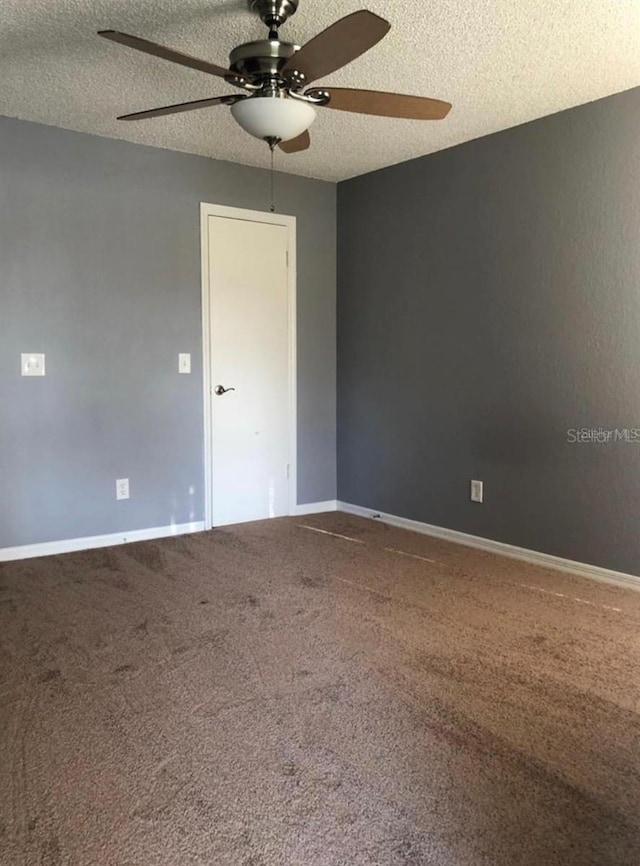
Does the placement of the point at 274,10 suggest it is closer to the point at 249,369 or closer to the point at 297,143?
the point at 297,143

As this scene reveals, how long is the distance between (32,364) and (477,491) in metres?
2.58

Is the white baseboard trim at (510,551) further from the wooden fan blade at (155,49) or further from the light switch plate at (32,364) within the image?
the wooden fan blade at (155,49)

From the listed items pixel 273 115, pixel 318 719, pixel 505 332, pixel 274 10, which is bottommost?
pixel 318 719

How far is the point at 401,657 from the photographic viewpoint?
7.54 feet

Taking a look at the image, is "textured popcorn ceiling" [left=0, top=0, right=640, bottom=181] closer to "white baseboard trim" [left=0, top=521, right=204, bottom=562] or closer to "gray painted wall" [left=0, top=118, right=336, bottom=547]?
"gray painted wall" [left=0, top=118, right=336, bottom=547]

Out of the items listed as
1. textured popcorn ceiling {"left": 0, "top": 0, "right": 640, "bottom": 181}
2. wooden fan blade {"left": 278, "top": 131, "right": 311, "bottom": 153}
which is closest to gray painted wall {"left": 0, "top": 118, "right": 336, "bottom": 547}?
textured popcorn ceiling {"left": 0, "top": 0, "right": 640, "bottom": 181}

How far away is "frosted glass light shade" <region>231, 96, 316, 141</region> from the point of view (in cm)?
207

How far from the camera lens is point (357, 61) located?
2.62 m

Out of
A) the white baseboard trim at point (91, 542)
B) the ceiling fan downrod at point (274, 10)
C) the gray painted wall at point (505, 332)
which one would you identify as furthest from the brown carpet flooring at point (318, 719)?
the ceiling fan downrod at point (274, 10)

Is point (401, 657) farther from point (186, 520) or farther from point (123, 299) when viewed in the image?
point (123, 299)

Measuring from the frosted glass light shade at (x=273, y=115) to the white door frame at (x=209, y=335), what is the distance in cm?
187

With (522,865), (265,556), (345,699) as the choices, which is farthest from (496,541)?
(522,865)

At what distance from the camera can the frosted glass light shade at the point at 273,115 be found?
2.07 m

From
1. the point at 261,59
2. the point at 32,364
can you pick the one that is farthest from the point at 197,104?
the point at 32,364
